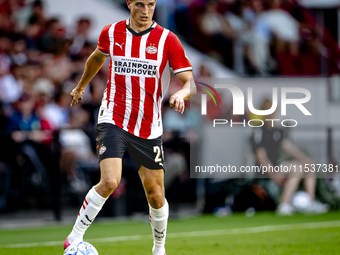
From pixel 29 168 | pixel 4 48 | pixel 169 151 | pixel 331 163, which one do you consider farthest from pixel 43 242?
pixel 331 163

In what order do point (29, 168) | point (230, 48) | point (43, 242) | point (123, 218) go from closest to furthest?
point (43, 242) < point (29, 168) < point (123, 218) < point (230, 48)

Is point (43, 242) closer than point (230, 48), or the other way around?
point (43, 242)

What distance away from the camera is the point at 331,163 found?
1155 centimetres

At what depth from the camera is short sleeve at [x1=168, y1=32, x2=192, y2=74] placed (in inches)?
195

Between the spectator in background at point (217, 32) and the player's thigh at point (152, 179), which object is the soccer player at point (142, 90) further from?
the spectator in background at point (217, 32)

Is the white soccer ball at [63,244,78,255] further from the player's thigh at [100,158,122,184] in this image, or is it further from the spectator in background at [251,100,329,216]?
the spectator in background at [251,100,329,216]

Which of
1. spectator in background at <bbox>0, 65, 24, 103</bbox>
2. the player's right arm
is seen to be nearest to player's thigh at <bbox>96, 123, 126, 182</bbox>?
the player's right arm

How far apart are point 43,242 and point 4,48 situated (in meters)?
4.88

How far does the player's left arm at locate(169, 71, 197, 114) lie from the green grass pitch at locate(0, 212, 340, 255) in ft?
6.71

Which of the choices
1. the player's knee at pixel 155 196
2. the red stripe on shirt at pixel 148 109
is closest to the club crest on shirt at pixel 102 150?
the red stripe on shirt at pixel 148 109

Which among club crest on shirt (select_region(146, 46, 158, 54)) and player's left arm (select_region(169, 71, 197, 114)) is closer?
player's left arm (select_region(169, 71, 197, 114))

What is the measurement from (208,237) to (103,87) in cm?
438

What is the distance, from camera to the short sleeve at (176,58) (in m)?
4.95

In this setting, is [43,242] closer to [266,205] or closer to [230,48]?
[266,205]
